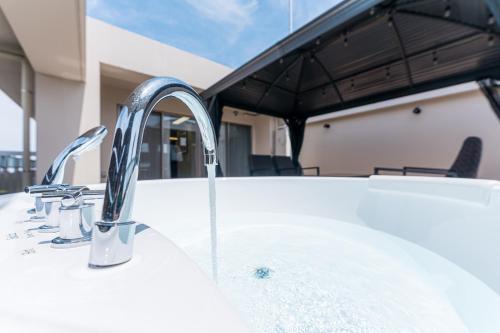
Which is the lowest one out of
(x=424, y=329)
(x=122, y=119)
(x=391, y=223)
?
(x=424, y=329)

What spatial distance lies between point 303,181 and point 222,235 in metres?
0.92

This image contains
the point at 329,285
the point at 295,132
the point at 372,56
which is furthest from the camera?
the point at 295,132

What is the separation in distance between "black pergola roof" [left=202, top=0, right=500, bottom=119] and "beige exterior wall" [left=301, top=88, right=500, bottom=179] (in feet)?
3.90

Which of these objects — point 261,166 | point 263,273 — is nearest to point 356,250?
point 263,273

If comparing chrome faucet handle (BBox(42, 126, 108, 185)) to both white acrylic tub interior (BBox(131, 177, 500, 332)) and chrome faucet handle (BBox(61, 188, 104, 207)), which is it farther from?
white acrylic tub interior (BBox(131, 177, 500, 332))

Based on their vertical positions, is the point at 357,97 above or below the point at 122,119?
above

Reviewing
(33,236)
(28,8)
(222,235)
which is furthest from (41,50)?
(33,236)

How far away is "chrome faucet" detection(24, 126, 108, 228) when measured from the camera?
22.7 inches

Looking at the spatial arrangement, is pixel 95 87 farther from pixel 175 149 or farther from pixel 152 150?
pixel 175 149

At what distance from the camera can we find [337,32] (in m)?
3.11

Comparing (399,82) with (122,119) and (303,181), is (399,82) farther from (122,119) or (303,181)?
(122,119)

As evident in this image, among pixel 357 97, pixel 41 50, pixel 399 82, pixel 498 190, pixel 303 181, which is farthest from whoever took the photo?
pixel 357 97

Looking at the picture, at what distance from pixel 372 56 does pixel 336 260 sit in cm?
351

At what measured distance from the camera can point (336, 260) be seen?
137 centimetres
